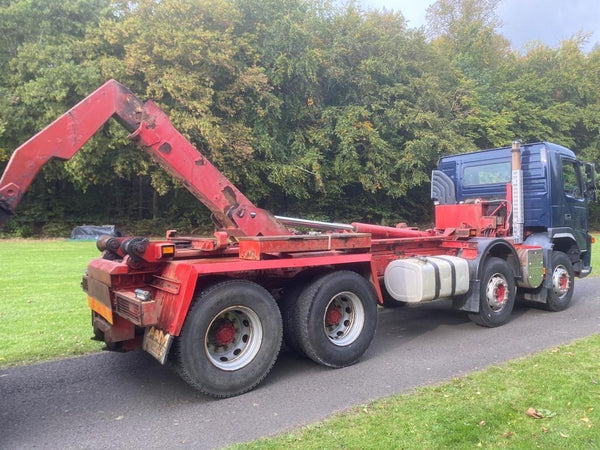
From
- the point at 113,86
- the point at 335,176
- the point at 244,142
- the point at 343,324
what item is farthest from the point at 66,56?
the point at 343,324

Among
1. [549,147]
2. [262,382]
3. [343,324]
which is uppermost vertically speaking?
[549,147]

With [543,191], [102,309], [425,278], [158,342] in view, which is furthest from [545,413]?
[543,191]

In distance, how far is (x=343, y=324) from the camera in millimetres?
5688

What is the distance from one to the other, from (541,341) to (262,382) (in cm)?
391

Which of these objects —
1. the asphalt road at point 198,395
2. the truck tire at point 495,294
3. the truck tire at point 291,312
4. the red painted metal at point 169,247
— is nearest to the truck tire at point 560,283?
the truck tire at point 495,294

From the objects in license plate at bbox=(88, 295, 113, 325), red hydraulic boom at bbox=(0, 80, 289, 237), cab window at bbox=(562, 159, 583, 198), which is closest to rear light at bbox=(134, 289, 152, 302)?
license plate at bbox=(88, 295, 113, 325)

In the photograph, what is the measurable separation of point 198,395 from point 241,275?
1.23 metres

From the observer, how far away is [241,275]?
4.94 m

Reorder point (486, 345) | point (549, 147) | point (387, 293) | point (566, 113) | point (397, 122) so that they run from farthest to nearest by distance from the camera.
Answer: point (566, 113) < point (397, 122) < point (549, 147) < point (387, 293) < point (486, 345)

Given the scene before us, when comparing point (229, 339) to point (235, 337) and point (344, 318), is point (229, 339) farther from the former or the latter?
point (344, 318)

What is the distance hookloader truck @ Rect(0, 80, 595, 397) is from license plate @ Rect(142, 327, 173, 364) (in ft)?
0.06

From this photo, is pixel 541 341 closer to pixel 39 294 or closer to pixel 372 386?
pixel 372 386

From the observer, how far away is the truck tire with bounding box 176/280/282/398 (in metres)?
4.44

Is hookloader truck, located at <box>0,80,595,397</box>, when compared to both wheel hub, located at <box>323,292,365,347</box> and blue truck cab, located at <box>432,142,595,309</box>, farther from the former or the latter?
blue truck cab, located at <box>432,142,595,309</box>
